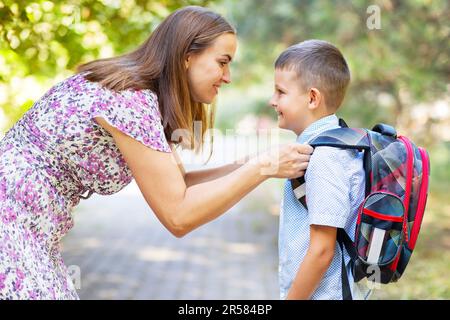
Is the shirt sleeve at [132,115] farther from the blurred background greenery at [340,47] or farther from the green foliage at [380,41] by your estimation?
the green foliage at [380,41]

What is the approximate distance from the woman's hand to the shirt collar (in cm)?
20

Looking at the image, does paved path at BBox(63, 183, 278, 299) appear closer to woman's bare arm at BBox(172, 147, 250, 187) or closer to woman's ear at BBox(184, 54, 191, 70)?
woman's bare arm at BBox(172, 147, 250, 187)

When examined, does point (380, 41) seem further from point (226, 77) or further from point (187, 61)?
point (187, 61)

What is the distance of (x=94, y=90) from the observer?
101 inches

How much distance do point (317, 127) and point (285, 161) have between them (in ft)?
0.94

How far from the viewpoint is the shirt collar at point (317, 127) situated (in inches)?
106

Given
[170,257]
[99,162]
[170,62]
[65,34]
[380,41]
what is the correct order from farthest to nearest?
[380,41] < [170,257] < [65,34] < [170,62] < [99,162]

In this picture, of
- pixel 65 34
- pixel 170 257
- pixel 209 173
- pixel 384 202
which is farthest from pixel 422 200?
pixel 170 257

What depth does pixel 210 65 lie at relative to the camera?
2.81 metres

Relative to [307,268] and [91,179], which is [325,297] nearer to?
[307,268]

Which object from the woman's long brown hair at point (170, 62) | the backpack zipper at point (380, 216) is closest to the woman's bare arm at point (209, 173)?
the woman's long brown hair at point (170, 62)

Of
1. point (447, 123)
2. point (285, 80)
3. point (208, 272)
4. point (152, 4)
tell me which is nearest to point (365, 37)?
point (447, 123)

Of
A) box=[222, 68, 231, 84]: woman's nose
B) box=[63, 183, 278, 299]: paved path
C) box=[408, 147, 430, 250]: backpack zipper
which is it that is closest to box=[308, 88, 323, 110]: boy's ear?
box=[222, 68, 231, 84]: woman's nose

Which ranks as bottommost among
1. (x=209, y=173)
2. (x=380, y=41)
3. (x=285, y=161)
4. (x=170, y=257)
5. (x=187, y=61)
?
(x=170, y=257)
